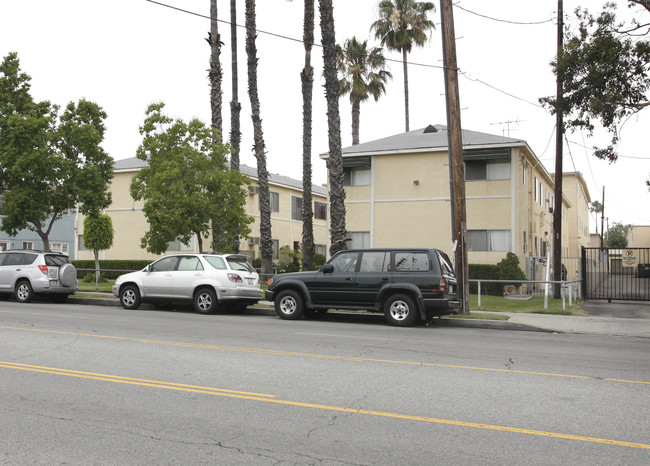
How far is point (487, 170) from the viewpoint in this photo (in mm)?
26484

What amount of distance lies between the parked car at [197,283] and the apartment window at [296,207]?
22.6m

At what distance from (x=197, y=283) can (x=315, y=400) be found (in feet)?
36.0

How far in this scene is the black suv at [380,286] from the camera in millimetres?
14156

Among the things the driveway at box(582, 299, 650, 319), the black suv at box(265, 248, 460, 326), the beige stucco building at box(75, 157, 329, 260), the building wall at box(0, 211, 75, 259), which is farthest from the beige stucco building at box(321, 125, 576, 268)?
the building wall at box(0, 211, 75, 259)

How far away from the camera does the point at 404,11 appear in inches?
1516

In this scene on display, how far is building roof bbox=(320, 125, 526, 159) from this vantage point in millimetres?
25719

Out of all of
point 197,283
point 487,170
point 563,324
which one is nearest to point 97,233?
point 197,283

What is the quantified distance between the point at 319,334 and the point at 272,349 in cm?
240

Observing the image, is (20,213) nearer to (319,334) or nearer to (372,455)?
(319,334)

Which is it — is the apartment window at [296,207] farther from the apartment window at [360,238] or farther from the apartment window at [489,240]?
the apartment window at [489,240]

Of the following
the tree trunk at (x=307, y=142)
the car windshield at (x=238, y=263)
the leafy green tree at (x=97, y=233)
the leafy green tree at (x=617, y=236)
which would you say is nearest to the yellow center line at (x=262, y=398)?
the car windshield at (x=238, y=263)

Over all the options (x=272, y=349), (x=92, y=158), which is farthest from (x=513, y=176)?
(x=272, y=349)

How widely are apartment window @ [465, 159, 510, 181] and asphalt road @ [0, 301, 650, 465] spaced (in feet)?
50.3

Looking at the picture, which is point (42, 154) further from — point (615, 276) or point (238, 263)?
point (615, 276)
